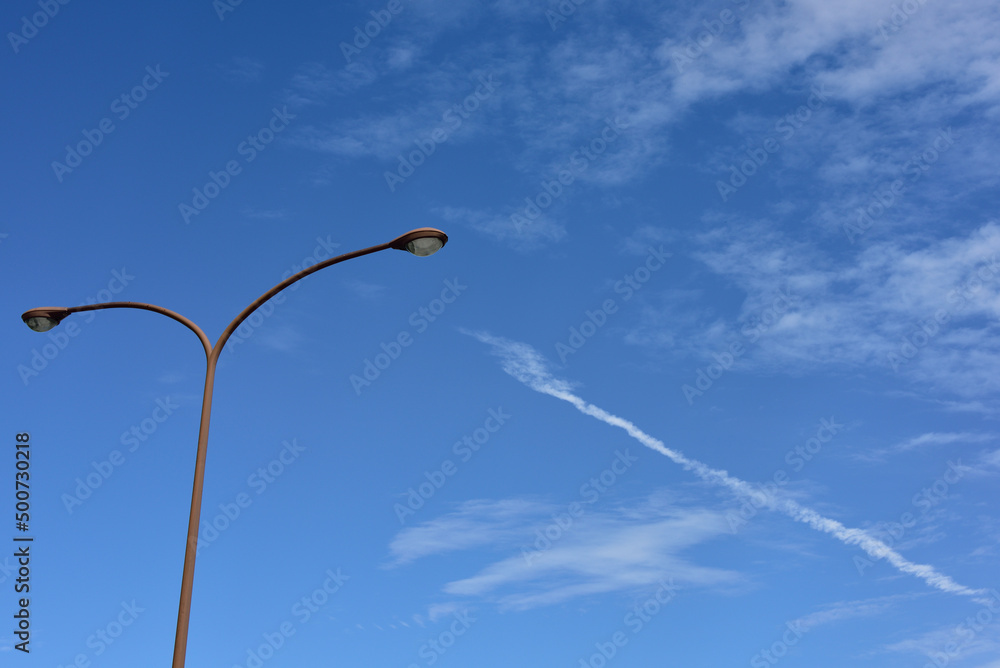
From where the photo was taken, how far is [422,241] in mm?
11180

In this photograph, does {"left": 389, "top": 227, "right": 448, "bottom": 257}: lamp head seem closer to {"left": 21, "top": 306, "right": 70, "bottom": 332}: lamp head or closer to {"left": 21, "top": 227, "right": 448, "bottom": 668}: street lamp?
{"left": 21, "top": 227, "right": 448, "bottom": 668}: street lamp

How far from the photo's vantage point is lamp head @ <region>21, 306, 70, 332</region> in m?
12.4

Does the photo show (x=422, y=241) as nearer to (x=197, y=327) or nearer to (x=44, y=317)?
(x=197, y=327)

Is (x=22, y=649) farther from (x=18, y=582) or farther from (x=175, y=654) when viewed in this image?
(x=175, y=654)

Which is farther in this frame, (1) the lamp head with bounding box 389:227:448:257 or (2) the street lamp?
(1) the lamp head with bounding box 389:227:448:257

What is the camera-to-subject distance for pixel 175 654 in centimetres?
928

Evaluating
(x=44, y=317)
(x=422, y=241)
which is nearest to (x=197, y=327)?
(x=44, y=317)

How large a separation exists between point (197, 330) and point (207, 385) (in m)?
1.07

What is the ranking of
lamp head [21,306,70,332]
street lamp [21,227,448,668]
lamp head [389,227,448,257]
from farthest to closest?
lamp head [21,306,70,332] < lamp head [389,227,448,257] < street lamp [21,227,448,668]

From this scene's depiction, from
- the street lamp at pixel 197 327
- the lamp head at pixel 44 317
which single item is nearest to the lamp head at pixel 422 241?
the street lamp at pixel 197 327

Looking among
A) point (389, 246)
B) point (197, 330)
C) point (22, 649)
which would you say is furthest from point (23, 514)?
point (389, 246)

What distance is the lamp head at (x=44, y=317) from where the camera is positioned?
12.4m

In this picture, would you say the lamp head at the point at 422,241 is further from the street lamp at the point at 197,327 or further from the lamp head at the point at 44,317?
the lamp head at the point at 44,317

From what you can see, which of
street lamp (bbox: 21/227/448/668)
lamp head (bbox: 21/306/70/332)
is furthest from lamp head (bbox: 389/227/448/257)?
lamp head (bbox: 21/306/70/332)
